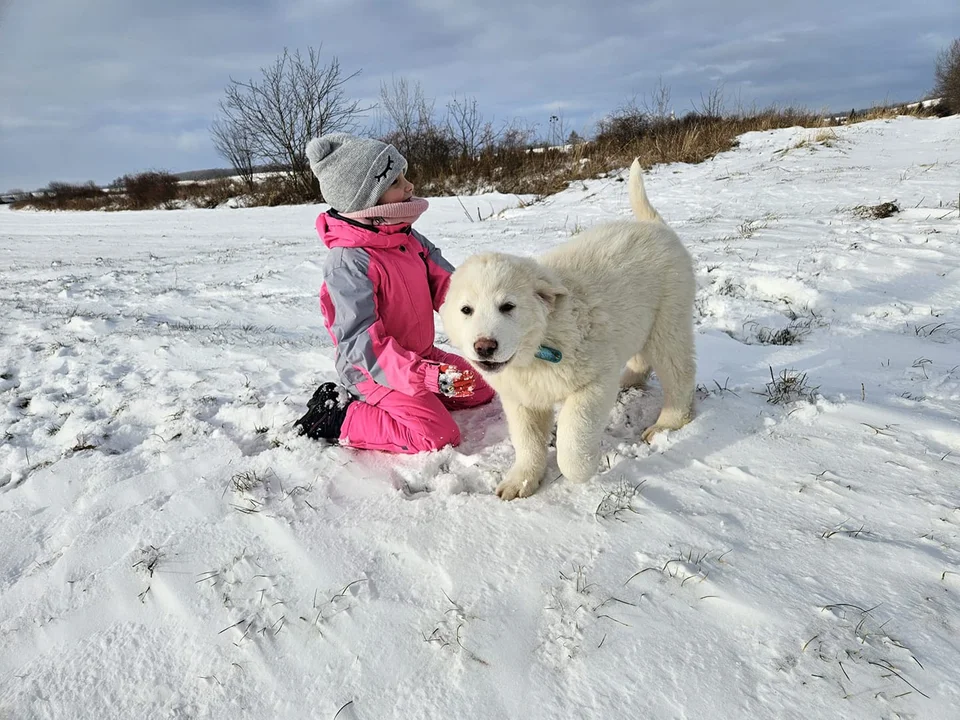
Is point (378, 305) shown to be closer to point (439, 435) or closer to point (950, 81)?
point (439, 435)

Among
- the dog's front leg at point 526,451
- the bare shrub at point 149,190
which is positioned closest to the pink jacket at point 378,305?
the dog's front leg at point 526,451

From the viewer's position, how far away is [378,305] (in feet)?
9.29

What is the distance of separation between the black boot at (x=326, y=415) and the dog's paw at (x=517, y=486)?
95 centimetres

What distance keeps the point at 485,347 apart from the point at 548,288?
15.4 inches

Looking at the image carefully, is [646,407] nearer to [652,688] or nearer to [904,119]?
[652,688]

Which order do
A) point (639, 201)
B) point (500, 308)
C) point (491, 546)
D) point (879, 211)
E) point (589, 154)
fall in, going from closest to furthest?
point (491, 546)
point (500, 308)
point (639, 201)
point (879, 211)
point (589, 154)

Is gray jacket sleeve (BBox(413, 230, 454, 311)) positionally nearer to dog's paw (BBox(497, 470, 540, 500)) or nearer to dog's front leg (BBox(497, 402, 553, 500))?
dog's front leg (BBox(497, 402, 553, 500))

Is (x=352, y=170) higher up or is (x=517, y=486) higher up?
(x=352, y=170)

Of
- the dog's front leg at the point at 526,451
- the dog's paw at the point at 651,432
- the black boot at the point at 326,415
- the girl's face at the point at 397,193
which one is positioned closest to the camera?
the dog's front leg at the point at 526,451

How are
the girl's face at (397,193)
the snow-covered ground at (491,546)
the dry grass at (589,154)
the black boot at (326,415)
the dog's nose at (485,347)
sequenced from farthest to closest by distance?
the dry grass at (589,154) < the girl's face at (397,193) < the black boot at (326,415) < the dog's nose at (485,347) < the snow-covered ground at (491,546)

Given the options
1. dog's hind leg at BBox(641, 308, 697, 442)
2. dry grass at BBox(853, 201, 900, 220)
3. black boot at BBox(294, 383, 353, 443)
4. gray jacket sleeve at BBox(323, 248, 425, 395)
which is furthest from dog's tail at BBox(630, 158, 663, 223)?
dry grass at BBox(853, 201, 900, 220)

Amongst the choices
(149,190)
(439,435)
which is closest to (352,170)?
(439,435)

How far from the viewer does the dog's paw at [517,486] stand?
83.5 inches

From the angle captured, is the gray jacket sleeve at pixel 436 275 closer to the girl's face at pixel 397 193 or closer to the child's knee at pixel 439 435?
the girl's face at pixel 397 193
